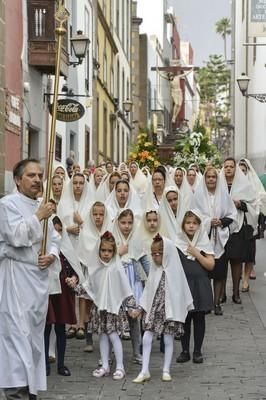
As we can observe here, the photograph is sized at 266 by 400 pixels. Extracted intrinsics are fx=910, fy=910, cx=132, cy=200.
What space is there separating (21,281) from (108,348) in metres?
1.70

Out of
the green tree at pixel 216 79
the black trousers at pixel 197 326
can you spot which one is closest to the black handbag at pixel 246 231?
the black trousers at pixel 197 326

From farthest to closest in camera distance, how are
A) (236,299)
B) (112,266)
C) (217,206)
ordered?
(236,299) → (217,206) → (112,266)

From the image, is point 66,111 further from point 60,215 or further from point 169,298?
point 169,298

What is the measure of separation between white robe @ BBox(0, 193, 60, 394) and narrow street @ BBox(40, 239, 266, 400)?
675mm

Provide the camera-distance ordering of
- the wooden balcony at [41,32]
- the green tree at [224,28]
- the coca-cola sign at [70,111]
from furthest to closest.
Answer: the green tree at [224,28], the wooden balcony at [41,32], the coca-cola sign at [70,111]

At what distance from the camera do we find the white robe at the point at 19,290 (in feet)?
22.5

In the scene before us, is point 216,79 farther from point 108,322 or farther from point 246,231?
point 108,322

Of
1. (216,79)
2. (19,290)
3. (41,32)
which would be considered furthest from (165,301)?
(216,79)

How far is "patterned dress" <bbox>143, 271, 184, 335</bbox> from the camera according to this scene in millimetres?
8242

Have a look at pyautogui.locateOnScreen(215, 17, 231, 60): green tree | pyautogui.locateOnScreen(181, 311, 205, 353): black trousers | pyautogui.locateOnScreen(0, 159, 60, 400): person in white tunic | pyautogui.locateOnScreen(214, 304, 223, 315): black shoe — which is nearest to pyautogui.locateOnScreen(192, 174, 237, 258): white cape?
pyautogui.locateOnScreen(214, 304, 223, 315): black shoe

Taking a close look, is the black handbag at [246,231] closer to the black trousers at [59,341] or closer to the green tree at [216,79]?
the black trousers at [59,341]

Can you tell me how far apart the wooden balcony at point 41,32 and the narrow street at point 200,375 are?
10.8 meters

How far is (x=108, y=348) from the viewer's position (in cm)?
841

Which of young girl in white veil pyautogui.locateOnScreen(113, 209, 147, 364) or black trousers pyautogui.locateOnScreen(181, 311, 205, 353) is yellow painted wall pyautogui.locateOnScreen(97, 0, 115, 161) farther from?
black trousers pyautogui.locateOnScreen(181, 311, 205, 353)
